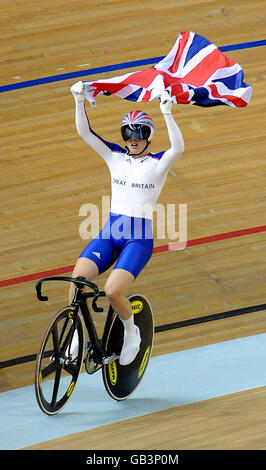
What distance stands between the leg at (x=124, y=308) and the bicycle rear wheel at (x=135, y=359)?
2.4 inches

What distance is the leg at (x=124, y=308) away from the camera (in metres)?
4.81

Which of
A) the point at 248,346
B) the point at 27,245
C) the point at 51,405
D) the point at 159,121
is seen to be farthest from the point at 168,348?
the point at 159,121

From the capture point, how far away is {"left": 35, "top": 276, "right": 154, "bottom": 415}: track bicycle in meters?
4.81

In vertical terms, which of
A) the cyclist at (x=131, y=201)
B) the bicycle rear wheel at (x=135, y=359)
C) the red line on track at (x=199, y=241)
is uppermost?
the cyclist at (x=131, y=201)

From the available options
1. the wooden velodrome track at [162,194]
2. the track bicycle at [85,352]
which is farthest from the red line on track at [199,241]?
the track bicycle at [85,352]

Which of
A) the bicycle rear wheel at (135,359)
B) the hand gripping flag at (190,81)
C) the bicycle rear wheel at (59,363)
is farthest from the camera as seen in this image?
the hand gripping flag at (190,81)

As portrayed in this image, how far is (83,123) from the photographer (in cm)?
507

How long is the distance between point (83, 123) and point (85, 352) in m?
1.20

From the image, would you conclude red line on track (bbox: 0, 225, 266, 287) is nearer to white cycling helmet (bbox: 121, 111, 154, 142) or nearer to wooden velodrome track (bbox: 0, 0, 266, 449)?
wooden velodrome track (bbox: 0, 0, 266, 449)

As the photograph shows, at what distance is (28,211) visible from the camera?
6.82 metres

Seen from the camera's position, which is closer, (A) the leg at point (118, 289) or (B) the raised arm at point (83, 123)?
(A) the leg at point (118, 289)

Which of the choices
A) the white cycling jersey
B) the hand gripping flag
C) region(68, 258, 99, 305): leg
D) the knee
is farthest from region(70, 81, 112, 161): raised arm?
the knee

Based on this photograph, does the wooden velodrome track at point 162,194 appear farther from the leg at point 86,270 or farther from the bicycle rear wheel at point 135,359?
the leg at point 86,270

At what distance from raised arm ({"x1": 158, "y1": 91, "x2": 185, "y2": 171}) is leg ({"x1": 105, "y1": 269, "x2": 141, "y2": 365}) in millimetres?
626
